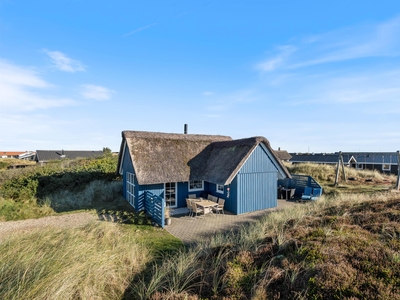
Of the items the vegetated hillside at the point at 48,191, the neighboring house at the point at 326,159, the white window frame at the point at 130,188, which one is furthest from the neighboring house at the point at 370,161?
the vegetated hillside at the point at 48,191

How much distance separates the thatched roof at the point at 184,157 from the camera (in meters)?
12.4

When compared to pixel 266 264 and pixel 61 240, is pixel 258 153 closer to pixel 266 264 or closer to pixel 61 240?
pixel 266 264

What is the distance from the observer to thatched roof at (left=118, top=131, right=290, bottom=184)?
40.6ft

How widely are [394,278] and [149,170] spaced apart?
1071 cm

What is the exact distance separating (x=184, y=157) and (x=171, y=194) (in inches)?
101

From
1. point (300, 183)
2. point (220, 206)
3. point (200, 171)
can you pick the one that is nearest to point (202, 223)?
point (220, 206)

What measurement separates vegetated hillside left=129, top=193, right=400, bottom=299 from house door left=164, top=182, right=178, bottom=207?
640 cm

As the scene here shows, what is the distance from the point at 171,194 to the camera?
13.5 m

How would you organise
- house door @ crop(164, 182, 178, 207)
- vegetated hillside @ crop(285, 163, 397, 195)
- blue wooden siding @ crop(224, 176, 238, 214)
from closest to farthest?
blue wooden siding @ crop(224, 176, 238, 214) < house door @ crop(164, 182, 178, 207) < vegetated hillside @ crop(285, 163, 397, 195)

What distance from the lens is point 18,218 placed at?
11906 millimetres

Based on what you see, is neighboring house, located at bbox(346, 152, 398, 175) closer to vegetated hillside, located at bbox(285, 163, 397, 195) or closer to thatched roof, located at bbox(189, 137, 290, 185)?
vegetated hillside, located at bbox(285, 163, 397, 195)

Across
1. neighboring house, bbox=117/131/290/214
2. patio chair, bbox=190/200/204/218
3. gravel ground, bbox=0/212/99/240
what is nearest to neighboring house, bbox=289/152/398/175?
neighboring house, bbox=117/131/290/214

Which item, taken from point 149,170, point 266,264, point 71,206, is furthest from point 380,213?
point 71,206

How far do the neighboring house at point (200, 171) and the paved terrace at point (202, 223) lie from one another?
712 mm
